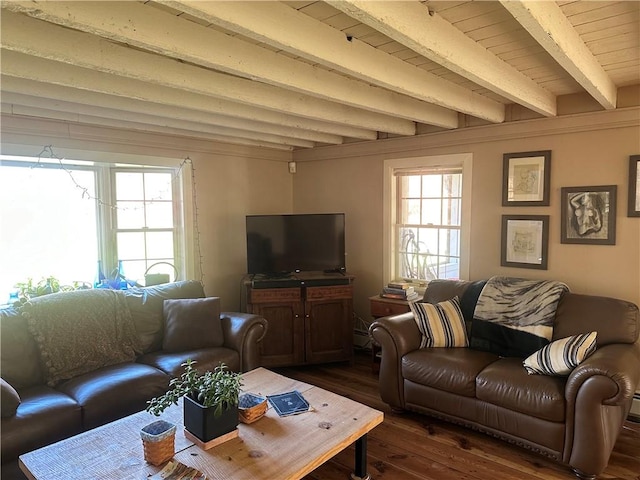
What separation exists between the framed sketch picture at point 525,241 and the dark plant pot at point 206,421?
2.60m

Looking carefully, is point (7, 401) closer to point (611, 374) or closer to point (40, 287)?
point (40, 287)

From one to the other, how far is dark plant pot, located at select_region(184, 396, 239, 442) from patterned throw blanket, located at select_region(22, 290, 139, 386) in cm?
128

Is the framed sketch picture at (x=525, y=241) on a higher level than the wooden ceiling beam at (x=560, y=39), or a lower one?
lower

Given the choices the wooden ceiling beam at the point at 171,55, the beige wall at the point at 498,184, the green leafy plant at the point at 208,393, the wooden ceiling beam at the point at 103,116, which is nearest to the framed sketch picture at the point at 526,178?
the beige wall at the point at 498,184

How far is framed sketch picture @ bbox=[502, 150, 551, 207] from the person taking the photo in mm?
3369

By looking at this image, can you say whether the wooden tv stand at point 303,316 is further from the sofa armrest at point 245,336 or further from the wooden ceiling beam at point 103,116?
the wooden ceiling beam at point 103,116

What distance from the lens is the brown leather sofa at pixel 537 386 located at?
235cm

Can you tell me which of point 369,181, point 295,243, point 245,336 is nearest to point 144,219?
point 295,243

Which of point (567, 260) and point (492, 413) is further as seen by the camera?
point (567, 260)

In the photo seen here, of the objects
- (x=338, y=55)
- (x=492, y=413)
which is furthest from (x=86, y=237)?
(x=492, y=413)

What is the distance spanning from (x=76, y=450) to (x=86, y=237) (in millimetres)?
2259

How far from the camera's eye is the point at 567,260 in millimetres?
3311

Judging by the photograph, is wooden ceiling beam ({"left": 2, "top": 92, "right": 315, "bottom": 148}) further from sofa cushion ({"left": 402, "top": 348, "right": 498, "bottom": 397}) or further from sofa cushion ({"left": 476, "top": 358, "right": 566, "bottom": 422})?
sofa cushion ({"left": 476, "top": 358, "right": 566, "bottom": 422})

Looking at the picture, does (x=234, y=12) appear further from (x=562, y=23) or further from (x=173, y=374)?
(x=173, y=374)
